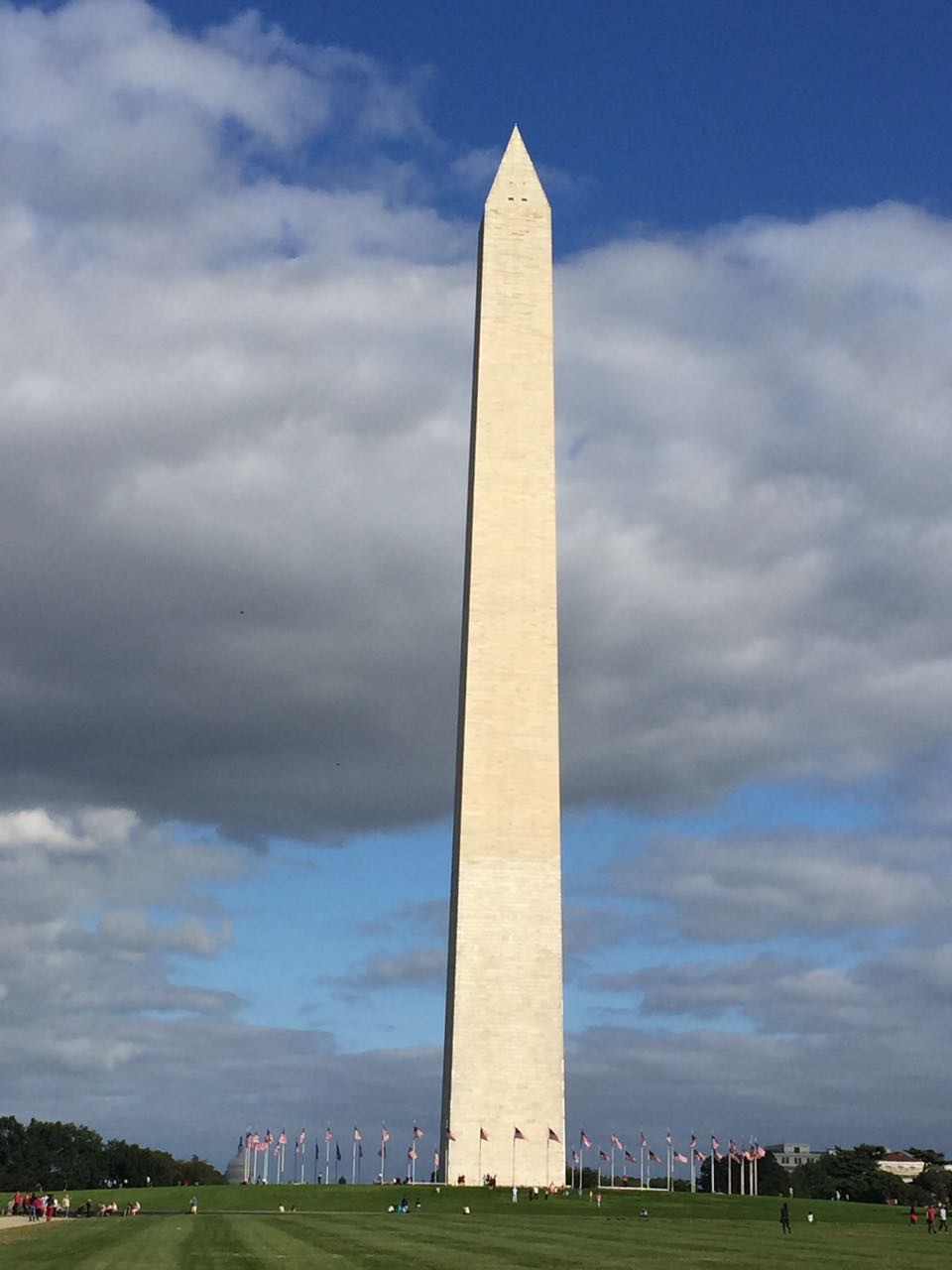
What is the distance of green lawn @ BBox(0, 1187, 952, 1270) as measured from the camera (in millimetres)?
27172

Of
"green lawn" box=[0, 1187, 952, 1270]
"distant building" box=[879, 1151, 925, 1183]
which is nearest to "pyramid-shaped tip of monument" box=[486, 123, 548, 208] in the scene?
"green lawn" box=[0, 1187, 952, 1270]

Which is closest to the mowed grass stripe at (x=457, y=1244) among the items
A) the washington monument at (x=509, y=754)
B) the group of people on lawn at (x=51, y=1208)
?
the group of people on lawn at (x=51, y=1208)

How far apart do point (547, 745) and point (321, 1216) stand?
19599mm

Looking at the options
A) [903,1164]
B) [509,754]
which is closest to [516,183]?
[509,754]

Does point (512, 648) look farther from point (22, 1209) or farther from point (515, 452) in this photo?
point (22, 1209)

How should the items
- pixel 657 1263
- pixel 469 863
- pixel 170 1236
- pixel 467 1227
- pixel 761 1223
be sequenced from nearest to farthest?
pixel 657 1263 < pixel 170 1236 < pixel 467 1227 < pixel 761 1223 < pixel 469 863

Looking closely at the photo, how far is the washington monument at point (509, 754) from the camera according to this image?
55.4 metres

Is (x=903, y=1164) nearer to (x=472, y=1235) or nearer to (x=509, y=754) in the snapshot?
(x=509, y=754)

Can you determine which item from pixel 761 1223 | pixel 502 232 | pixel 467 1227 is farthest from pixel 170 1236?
pixel 502 232

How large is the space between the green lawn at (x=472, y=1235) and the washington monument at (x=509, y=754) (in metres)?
3.74

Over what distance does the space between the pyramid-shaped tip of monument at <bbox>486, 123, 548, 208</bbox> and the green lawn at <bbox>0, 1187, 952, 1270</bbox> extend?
37.1 m

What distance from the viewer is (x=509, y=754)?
58.1 metres

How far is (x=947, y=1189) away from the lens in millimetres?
101938

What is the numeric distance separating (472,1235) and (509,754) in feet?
83.9
